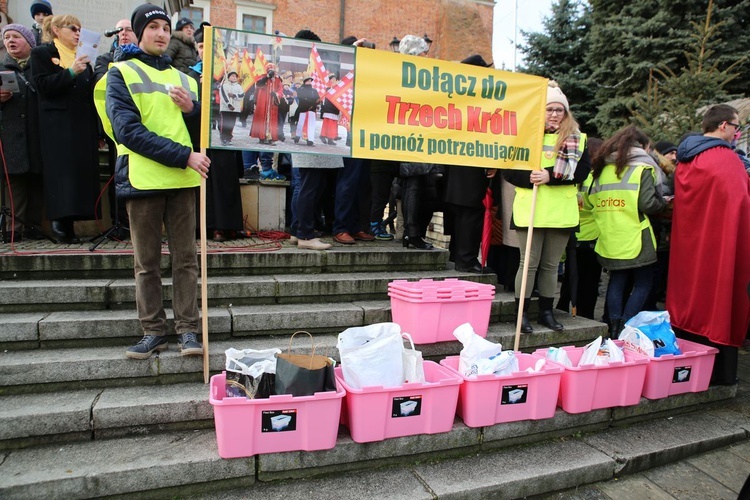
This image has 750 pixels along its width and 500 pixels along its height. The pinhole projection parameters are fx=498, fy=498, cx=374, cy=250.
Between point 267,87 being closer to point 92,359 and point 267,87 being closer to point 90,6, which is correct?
point 92,359

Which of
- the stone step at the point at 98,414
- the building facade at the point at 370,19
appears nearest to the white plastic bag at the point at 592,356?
the stone step at the point at 98,414

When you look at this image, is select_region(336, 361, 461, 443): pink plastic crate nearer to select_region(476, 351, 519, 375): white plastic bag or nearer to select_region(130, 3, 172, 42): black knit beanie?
select_region(476, 351, 519, 375): white plastic bag

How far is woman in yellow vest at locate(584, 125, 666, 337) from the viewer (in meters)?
4.46

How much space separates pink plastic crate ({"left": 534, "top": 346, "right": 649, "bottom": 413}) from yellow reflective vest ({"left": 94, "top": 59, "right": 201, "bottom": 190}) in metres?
2.75

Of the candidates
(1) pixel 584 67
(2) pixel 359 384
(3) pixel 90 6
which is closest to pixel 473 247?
(2) pixel 359 384

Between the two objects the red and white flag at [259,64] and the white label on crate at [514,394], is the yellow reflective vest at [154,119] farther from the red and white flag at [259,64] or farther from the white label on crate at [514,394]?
the white label on crate at [514,394]

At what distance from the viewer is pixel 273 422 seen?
2633 millimetres

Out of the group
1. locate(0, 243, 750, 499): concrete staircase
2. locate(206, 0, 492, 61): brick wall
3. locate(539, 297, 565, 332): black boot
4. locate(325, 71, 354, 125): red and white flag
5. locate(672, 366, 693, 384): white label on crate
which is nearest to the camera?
locate(0, 243, 750, 499): concrete staircase

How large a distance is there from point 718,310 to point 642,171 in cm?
132

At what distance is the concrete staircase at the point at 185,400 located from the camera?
2.61 meters

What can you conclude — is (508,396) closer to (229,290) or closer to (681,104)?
(229,290)

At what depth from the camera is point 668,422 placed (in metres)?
3.74

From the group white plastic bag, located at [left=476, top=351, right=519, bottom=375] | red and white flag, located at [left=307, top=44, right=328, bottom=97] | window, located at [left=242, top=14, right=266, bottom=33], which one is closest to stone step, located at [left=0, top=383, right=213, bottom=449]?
white plastic bag, located at [left=476, top=351, right=519, bottom=375]

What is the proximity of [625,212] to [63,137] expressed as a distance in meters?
5.20
